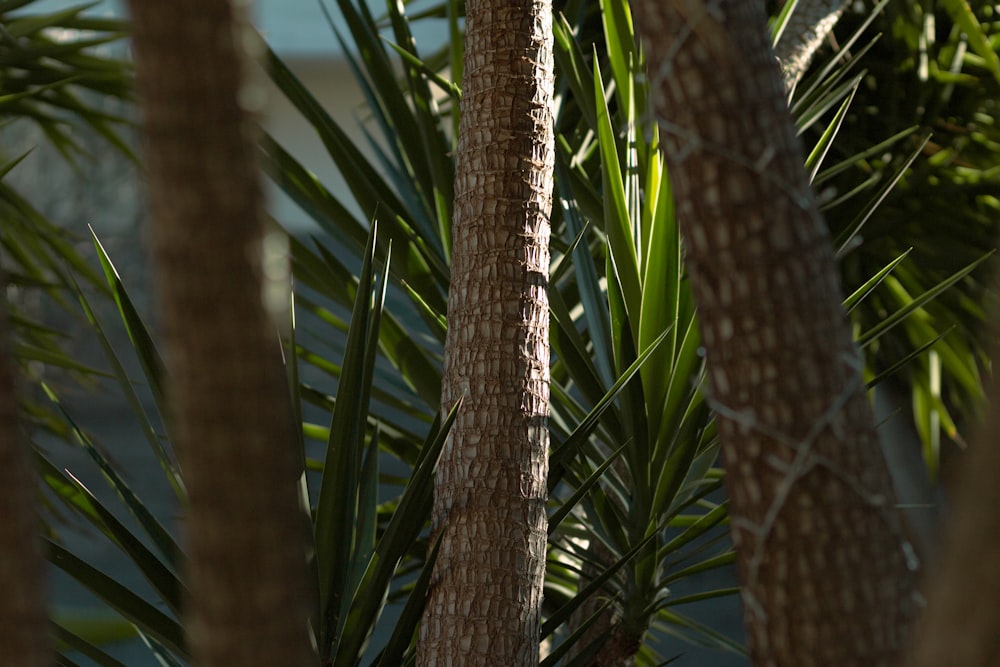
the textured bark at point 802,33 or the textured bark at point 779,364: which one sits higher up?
the textured bark at point 802,33

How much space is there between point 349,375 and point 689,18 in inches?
16.7

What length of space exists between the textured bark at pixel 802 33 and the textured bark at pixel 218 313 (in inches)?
39.8

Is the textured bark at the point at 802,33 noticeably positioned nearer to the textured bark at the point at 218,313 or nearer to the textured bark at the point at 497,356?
the textured bark at the point at 497,356

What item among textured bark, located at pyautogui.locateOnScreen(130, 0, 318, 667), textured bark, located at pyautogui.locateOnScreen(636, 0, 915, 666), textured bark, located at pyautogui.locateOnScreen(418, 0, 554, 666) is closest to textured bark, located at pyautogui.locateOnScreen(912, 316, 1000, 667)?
textured bark, located at pyautogui.locateOnScreen(636, 0, 915, 666)

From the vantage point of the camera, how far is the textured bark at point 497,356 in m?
0.67

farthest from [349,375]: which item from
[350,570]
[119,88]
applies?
[119,88]

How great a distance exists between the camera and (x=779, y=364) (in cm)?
39

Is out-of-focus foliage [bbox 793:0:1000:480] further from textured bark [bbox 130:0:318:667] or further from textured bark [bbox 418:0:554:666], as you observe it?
textured bark [bbox 130:0:318:667]

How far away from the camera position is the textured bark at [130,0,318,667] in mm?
278

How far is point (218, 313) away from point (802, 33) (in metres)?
1.07

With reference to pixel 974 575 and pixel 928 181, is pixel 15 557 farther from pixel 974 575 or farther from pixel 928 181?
pixel 928 181

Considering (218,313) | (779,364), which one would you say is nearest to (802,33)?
(779,364)

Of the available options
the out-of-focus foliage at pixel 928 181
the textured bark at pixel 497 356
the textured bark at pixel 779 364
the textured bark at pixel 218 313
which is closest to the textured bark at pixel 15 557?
the textured bark at pixel 218 313

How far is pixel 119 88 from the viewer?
1615mm
